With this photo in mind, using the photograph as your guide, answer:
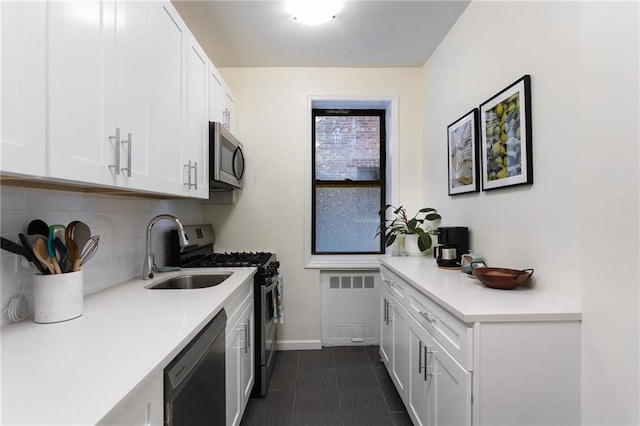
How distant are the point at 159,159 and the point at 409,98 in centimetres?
244

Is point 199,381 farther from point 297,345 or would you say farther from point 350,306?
point 350,306

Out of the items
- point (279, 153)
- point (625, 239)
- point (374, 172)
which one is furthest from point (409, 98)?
point (625, 239)

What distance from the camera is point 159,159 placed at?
4.89ft

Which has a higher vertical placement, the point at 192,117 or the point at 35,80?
the point at 192,117

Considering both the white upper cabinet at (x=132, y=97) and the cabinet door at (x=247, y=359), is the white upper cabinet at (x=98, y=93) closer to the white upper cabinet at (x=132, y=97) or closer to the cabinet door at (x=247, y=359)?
the white upper cabinet at (x=132, y=97)

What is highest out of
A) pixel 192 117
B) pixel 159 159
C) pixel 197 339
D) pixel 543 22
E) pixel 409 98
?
pixel 409 98

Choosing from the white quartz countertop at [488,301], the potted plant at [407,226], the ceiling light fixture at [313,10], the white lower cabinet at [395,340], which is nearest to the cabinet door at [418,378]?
the white lower cabinet at [395,340]

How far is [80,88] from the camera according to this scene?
38.0 inches

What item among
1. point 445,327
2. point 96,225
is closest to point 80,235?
point 96,225

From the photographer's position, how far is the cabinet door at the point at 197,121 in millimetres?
1854

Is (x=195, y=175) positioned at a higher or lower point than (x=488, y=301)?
higher

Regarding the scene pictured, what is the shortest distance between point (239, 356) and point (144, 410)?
1026 millimetres

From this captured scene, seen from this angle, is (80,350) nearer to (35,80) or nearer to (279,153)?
(35,80)

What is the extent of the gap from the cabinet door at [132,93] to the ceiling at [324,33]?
981mm
